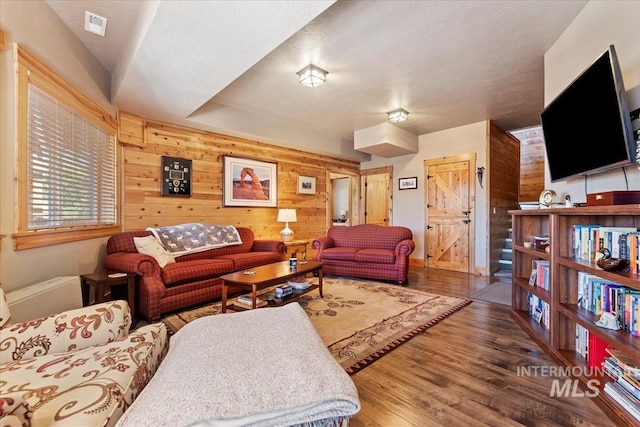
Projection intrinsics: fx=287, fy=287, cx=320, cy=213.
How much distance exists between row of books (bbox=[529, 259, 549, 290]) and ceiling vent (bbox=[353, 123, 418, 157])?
3.04 meters

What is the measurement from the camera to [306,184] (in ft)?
19.3

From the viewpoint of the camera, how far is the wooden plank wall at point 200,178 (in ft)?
12.2

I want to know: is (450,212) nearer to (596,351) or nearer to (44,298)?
(596,351)

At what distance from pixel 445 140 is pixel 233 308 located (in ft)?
15.4

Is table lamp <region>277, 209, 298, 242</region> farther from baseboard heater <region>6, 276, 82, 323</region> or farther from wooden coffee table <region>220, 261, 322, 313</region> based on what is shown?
baseboard heater <region>6, 276, 82, 323</region>

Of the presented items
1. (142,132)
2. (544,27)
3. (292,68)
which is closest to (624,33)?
(544,27)

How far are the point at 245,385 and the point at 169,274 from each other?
7.62ft

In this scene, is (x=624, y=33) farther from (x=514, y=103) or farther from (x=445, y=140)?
(x=445, y=140)

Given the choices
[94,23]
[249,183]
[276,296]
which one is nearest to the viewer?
[94,23]

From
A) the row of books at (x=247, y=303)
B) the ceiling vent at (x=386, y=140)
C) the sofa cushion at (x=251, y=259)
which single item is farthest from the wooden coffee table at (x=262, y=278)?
the ceiling vent at (x=386, y=140)

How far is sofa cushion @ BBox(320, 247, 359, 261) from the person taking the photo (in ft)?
14.4

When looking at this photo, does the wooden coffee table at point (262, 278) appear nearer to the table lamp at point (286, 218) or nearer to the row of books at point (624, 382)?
the table lamp at point (286, 218)

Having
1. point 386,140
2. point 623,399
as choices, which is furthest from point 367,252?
point 623,399
